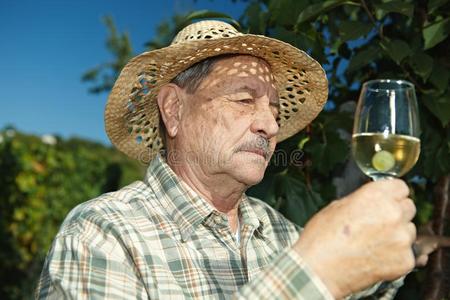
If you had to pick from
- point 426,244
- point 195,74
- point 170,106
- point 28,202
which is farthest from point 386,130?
point 28,202

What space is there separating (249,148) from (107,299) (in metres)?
0.82

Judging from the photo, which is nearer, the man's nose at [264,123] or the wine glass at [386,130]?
the wine glass at [386,130]

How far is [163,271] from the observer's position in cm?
175

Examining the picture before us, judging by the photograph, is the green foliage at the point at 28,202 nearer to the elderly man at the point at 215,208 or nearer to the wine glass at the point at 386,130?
the elderly man at the point at 215,208

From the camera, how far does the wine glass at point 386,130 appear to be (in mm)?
1327

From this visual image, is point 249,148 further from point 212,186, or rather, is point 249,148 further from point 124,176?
point 124,176

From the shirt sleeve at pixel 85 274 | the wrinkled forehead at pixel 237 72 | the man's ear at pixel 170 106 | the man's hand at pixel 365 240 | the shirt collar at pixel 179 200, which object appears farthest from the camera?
the man's ear at pixel 170 106

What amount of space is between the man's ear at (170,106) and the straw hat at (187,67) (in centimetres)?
5

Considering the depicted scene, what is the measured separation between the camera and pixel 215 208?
2.24 metres

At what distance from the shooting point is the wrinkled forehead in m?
2.22

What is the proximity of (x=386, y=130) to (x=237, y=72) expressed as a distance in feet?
3.32

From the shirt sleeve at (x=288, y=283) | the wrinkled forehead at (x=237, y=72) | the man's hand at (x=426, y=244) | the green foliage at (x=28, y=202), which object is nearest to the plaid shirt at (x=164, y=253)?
the shirt sleeve at (x=288, y=283)

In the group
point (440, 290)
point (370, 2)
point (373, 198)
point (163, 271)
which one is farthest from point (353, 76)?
point (373, 198)

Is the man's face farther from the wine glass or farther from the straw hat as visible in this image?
the wine glass
